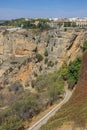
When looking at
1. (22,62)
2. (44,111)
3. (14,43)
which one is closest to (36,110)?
(44,111)

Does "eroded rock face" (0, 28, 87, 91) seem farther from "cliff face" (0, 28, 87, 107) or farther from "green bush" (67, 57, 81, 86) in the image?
"green bush" (67, 57, 81, 86)

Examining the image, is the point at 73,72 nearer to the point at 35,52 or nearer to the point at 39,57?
the point at 39,57

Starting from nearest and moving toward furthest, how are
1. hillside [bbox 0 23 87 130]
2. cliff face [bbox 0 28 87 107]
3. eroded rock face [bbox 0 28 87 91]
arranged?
hillside [bbox 0 23 87 130]
cliff face [bbox 0 28 87 107]
eroded rock face [bbox 0 28 87 91]

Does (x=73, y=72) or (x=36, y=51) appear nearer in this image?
(x=73, y=72)

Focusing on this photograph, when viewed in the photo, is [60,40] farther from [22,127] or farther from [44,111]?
[22,127]

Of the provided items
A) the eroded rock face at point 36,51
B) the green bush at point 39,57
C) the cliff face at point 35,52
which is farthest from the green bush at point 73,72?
the green bush at point 39,57

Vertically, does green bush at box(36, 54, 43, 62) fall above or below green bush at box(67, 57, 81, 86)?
below

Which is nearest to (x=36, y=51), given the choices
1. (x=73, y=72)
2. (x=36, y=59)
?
(x=36, y=59)

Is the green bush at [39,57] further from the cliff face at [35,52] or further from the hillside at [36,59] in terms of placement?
the cliff face at [35,52]

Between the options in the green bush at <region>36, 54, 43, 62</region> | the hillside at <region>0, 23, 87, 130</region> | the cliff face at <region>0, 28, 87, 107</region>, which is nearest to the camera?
the hillside at <region>0, 23, 87, 130</region>

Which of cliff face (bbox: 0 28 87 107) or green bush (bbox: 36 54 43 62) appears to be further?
green bush (bbox: 36 54 43 62)

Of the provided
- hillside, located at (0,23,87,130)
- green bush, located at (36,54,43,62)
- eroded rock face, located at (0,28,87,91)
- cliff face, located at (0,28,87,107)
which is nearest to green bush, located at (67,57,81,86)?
hillside, located at (0,23,87,130)
